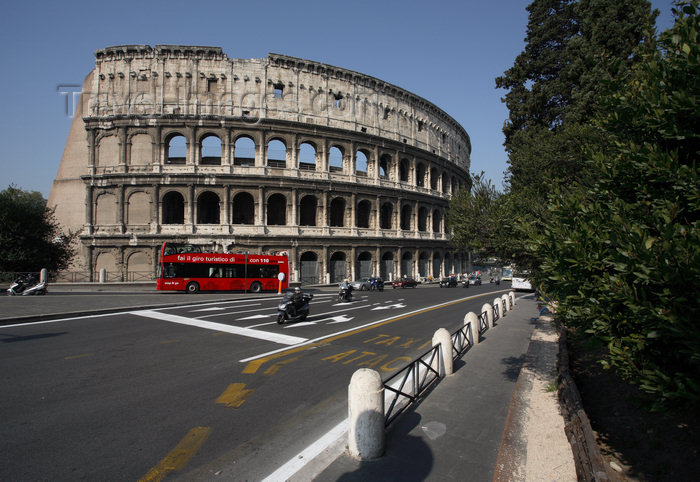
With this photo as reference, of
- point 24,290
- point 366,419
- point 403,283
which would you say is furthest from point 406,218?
point 366,419

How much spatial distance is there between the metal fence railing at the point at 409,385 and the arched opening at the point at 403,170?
3829 cm

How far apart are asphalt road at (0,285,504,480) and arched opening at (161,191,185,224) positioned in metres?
23.5

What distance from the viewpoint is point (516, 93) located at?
22984 millimetres

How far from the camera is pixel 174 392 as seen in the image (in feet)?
21.9

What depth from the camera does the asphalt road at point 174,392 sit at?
14.8ft

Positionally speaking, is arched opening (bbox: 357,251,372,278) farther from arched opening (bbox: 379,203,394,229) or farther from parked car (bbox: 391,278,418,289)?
arched opening (bbox: 379,203,394,229)

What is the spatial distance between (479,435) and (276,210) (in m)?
35.5

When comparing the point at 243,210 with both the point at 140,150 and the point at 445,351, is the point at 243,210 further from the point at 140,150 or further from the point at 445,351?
the point at 445,351

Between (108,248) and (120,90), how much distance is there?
49.7ft

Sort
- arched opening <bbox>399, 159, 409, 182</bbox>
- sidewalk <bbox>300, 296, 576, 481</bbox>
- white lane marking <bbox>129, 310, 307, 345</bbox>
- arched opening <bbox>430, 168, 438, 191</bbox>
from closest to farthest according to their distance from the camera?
sidewalk <bbox>300, 296, 576, 481</bbox> → white lane marking <bbox>129, 310, 307, 345</bbox> → arched opening <bbox>399, 159, 409, 182</bbox> → arched opening <bbox>430, 168, 438, 191</bbox>

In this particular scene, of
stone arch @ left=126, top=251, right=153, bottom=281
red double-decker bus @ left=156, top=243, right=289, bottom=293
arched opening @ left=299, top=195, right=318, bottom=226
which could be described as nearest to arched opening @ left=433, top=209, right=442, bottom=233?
arched opening @ left=299, top=195, right=318, bottom=226

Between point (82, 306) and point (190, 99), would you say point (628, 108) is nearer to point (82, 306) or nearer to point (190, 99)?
point (82, 306)

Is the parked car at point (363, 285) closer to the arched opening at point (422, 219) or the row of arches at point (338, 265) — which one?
the row of arches at point (338, 265)

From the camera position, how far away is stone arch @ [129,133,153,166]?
33.8 metres
